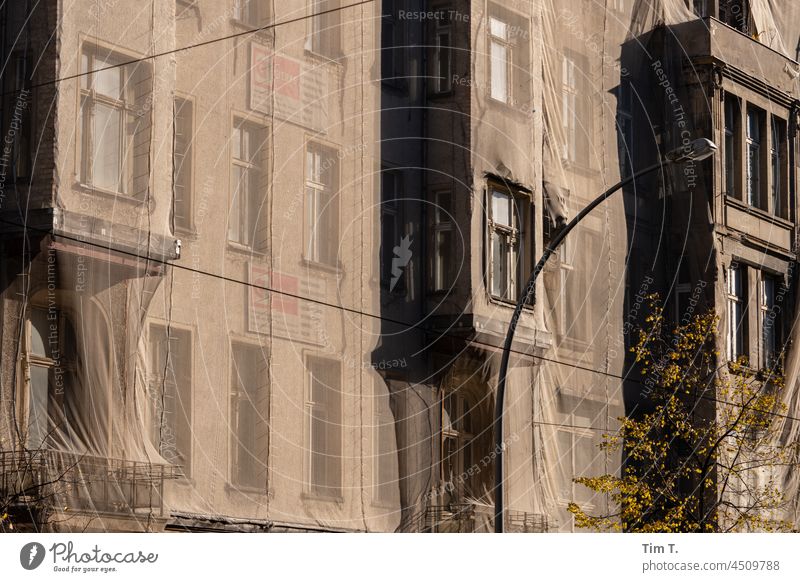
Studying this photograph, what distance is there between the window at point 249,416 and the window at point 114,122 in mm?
2710

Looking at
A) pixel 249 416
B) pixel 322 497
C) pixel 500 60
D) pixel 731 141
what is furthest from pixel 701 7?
pixel 249 416

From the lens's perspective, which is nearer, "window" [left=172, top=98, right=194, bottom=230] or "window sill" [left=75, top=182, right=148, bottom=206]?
"window sill" [left=75, top=182, right=148, bottom=206]

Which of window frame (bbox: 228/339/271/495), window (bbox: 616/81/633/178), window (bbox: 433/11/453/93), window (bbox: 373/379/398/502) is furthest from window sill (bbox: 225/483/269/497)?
window (bbox: 616/81/633/178)

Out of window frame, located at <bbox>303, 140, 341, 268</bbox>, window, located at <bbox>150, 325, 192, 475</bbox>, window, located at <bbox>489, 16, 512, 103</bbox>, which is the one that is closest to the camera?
window, located at <bbox>150, 325, 192, 475</bbox>

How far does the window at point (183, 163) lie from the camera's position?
2194cm

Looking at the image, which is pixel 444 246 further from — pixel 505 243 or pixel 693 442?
pixel 693 442

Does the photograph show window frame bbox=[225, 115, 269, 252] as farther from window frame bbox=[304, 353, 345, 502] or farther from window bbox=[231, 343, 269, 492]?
window frame bbox=[304, 353, 345, 502]

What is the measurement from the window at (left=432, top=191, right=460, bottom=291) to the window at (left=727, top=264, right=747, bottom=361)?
23.1ft

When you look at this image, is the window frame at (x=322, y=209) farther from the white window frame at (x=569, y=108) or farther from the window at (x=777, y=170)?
the window at (x=777, y=170)

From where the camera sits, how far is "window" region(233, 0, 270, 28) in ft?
75.6
